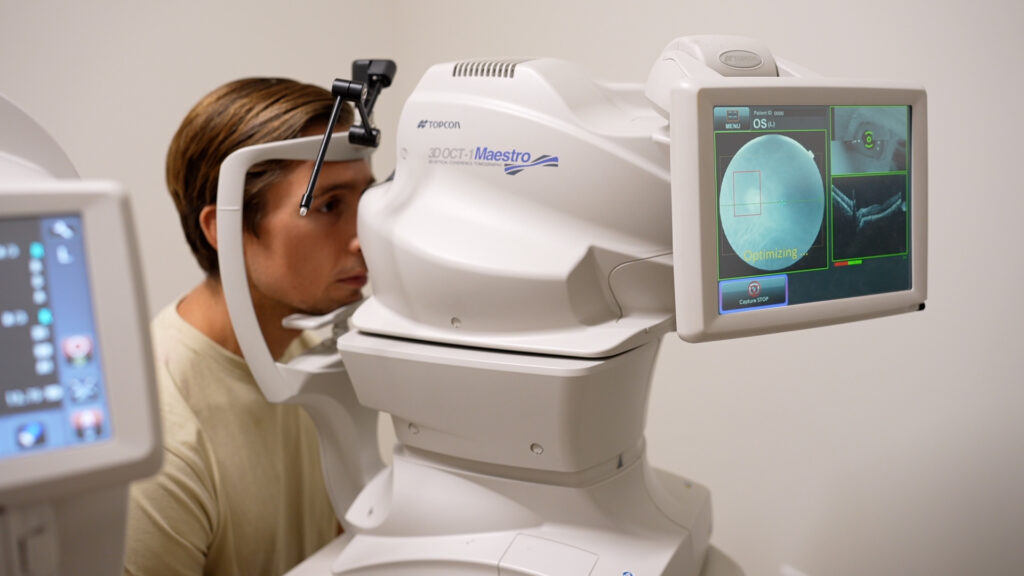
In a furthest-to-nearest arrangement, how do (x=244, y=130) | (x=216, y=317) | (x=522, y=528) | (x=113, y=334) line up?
(x=216, y=317), (x=244, y=130), (x=522, y=528), (x=113, y=334)

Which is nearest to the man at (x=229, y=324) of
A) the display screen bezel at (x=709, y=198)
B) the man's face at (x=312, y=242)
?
the man's face at (x=312, y=242)

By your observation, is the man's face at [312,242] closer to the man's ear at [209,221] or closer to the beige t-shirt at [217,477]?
the man's ear at [209,221]

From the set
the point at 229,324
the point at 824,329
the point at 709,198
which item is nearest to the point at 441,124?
the point at 709,198

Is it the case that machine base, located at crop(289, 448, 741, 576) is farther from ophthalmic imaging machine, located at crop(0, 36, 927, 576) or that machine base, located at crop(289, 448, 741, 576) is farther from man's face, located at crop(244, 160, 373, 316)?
man's face, located at crop(244, 160, 373, 316)

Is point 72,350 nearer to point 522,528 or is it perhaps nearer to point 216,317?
point 522,528

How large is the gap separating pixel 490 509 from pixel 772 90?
592 mm

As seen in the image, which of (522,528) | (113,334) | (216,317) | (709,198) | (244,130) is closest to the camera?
(113,334)

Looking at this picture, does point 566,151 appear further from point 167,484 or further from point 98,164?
point 98,164

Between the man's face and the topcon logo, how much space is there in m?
0.31

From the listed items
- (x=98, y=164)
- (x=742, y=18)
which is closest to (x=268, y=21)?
(x=98, y=164)

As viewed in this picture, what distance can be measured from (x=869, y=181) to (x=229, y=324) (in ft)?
3.35

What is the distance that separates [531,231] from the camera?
0.91 metres

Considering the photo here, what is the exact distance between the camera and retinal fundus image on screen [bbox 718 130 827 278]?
0.81m

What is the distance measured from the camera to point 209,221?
1.31 metres
